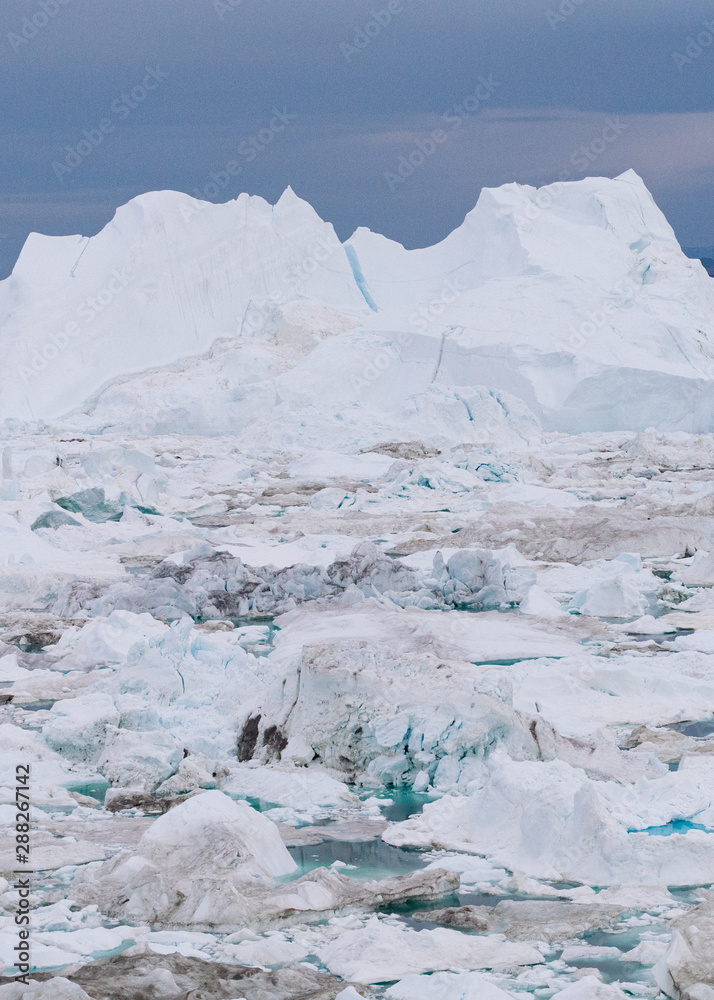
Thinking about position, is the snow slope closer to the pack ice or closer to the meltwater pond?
the pack ice

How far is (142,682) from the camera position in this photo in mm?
6059

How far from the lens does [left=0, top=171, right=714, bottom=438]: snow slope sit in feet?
75.4

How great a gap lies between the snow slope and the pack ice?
0.13 m

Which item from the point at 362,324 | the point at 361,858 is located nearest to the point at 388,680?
the point at 361,858

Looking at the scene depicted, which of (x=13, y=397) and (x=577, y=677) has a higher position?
(x=13, y=397)

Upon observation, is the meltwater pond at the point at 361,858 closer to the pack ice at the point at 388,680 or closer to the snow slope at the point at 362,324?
the pack ice at the point at 388,680

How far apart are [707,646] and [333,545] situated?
4899mm

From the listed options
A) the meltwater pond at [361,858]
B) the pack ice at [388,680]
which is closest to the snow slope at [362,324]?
the pack ice at [388,680]

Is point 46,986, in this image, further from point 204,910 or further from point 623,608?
point 623,608

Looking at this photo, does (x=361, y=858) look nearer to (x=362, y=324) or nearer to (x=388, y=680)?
(x=388, y=680)

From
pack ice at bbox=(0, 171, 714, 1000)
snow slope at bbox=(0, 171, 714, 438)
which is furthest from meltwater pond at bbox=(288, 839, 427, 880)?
snow slope at bbox=(0, 171, 714, 438)

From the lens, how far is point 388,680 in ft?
17.4

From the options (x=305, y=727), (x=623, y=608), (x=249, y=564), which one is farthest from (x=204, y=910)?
(x=249, y=564)

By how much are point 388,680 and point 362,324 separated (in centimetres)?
2297
